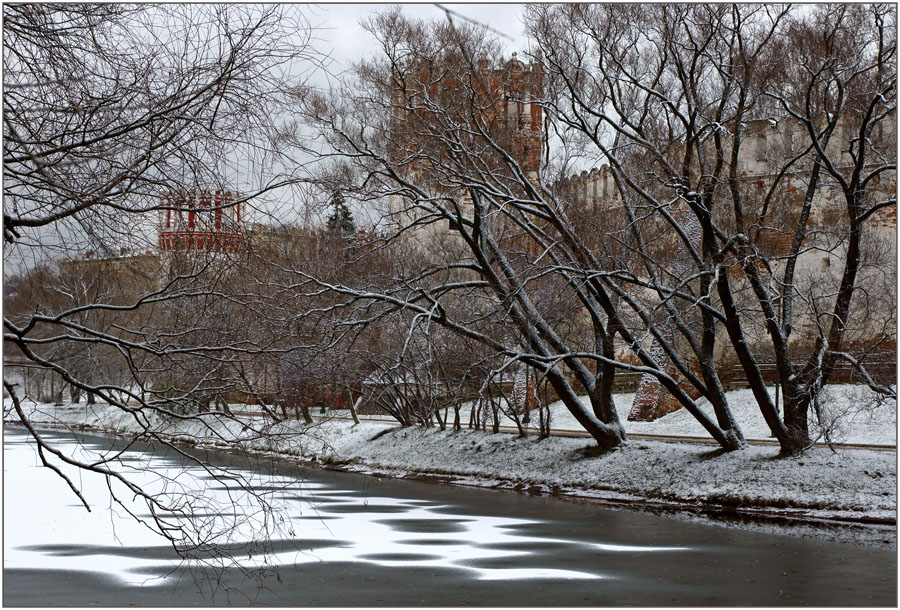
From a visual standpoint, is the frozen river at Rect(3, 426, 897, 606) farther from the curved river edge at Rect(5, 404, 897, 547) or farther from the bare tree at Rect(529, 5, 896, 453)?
the bare tree at Rect(529, 5, 896, 453)

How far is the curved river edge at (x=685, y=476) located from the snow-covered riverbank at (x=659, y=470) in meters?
0.02

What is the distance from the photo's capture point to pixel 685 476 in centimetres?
1841

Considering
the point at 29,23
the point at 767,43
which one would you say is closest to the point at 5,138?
the point at 29,23

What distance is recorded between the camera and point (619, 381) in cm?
3581

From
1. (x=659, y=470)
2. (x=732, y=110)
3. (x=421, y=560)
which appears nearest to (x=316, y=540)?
(x=421, y=560)

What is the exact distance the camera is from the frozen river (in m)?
9.02

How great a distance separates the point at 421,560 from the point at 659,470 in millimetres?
9118

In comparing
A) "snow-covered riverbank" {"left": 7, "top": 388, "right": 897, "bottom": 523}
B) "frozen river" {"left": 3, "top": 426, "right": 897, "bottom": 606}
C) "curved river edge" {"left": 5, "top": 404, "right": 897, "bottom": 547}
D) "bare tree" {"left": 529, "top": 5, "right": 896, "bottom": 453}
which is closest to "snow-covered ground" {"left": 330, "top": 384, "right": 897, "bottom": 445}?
"snow-covered riverbank" {"left": 7, "top": 388, "right": 897, "bottom": 523}

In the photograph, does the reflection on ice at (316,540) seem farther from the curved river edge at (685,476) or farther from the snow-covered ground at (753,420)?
the snow-covered ground at (753,420)

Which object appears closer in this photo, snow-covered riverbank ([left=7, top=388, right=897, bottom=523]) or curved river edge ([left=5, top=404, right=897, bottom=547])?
curved river edge ([left=5, top=404, right=897, bottom=547])

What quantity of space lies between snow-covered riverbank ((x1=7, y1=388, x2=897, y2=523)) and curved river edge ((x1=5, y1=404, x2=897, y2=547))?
0.07 ft

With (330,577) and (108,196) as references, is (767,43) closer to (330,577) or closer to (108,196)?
(330,577)

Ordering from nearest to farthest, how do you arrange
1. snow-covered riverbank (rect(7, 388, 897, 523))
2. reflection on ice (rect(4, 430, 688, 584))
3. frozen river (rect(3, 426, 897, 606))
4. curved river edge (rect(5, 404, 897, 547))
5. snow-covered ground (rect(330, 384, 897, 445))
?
frozen river (rect(3, 426, 897, 606))
reflection on ice (rect(4, 430, 688, 584))
curved river edge (rect(5, 404, 897, 547))
snow-covered riverbank (rect(7, 388, 897, 523))
snow-covered ground (rect(330, 384, 897, 445))

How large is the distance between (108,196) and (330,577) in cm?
580
